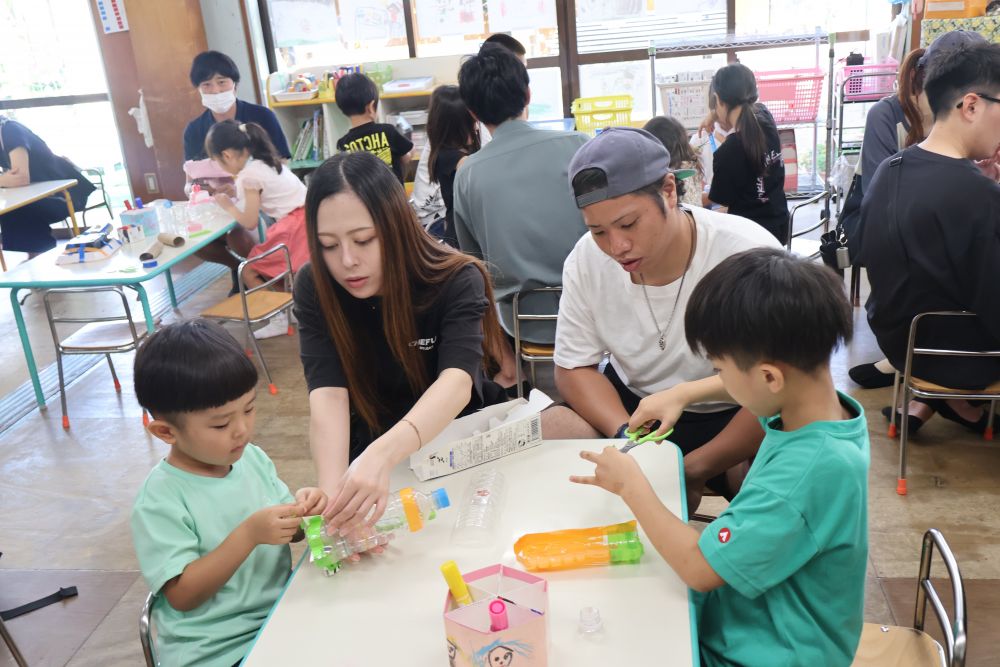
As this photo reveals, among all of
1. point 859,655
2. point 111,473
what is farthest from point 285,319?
point 859,655

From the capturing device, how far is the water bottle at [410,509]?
1471 mm

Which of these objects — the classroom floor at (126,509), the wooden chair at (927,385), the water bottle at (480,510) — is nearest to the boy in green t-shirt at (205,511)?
the water bottle at (480,510)

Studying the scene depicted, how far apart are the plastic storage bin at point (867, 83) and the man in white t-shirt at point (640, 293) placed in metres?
3.43

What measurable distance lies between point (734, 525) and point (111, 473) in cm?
292

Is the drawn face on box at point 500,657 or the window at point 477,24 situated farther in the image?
the window at point 477,24

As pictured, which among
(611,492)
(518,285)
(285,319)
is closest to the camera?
(611,492)

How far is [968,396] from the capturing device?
262 cm

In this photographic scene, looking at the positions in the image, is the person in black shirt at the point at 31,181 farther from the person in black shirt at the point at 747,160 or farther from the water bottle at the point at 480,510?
the water bottle at the point at 480,510

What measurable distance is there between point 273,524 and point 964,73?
7.54 feet

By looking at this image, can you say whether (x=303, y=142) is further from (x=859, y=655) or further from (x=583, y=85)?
(x=859, y=655)

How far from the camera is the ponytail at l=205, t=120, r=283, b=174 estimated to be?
14.7 feet

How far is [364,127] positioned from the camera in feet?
15.3

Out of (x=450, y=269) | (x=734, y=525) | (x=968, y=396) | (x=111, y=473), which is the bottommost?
(x=111, y=473)

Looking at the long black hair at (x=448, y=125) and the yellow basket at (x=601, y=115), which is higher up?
the long black hair at (x=448, y=125)
